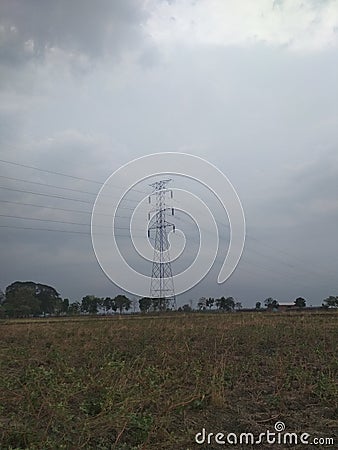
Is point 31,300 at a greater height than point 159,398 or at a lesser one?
greater

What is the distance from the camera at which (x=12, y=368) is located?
8.32m

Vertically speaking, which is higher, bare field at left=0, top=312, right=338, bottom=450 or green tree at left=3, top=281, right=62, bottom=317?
green tree at left=3, top=281, right=62, bottom=317

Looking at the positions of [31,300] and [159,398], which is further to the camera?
[31,300]

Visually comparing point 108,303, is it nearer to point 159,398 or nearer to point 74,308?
point 74,308

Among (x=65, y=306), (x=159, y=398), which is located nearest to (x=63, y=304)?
(x=65, y=306)

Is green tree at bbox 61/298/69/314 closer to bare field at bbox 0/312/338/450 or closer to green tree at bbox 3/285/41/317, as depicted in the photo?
green tree at bbox 3/285/41/317

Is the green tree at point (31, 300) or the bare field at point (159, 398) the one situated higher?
the green tree at point (31, 300)

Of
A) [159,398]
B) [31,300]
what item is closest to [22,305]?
[31,300]

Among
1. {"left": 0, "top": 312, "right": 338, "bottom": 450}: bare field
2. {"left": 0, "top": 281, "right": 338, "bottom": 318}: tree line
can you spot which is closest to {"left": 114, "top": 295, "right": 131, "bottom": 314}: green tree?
{"left": 0, "top": 281, "right": 338, "bottom": 318}: tree line

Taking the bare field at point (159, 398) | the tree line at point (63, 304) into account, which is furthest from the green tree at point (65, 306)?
the bare field at point (159, 398)

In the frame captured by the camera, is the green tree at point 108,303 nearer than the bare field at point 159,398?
No

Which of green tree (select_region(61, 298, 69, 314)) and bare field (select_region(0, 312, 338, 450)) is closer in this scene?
bare field (select_region(0, 312, 338, 450))

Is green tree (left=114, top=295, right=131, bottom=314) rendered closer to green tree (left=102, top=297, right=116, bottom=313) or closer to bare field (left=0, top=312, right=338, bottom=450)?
green tree (left=102, top=297, right=116, bottom=313)

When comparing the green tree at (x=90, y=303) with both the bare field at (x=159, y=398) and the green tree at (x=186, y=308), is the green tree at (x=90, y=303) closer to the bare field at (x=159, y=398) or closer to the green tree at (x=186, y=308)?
the green tree at (x=186, y=308)
